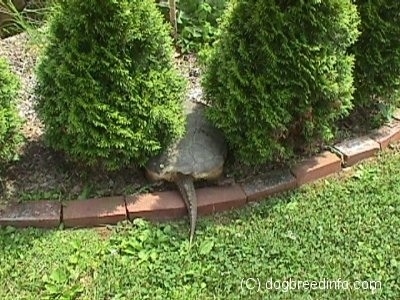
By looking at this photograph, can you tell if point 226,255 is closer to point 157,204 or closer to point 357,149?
point 157,204

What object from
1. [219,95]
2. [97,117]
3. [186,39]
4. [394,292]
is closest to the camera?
[394,292]

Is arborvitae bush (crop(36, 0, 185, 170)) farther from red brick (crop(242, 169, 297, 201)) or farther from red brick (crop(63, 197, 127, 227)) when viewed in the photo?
red brick (crop(242, 169, 297, 201))

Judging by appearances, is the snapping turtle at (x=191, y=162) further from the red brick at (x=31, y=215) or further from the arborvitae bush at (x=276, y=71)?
the red brick at (x=31, y=215)

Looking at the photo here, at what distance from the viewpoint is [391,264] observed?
9.02 ft

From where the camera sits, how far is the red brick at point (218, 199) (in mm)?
3020

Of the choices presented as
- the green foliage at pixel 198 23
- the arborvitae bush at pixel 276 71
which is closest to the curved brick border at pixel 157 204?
the arborvitae bush at pixel 276 71

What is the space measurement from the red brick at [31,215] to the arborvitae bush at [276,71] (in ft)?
2.93

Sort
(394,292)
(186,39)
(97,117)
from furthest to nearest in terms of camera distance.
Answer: (186,39) < (97,117) < (394,292)

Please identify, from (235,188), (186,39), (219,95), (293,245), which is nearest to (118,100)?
(219,95)

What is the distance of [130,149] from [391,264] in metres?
1.30

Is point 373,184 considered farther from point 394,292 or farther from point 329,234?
point 394,292

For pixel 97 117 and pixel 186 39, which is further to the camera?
pixel 186 39

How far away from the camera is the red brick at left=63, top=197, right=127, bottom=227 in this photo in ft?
9.61

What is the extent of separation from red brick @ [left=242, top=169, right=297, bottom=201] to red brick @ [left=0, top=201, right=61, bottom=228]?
938 mm
